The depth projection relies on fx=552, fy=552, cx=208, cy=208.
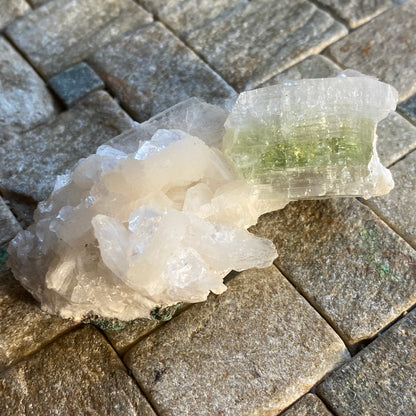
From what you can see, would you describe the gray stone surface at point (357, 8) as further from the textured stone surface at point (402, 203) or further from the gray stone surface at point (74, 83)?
the gray stone surface at point (74, 83)

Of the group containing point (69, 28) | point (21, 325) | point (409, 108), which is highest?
point (69, 28)

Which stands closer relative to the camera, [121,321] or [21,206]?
[121,321]

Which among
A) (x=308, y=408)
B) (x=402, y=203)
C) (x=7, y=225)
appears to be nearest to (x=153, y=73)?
(x=7, y=225)

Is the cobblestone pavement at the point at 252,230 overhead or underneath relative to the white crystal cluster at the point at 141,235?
underneath

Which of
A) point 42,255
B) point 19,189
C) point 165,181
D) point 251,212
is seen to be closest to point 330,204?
point 251,212

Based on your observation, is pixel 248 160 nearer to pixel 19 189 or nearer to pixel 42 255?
pixel 42 255

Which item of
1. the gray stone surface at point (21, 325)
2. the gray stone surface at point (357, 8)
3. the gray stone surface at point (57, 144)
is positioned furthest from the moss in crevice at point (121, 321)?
the gray stone surface at point (357, 8)

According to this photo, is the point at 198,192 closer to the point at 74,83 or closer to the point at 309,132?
the point at 309,132
